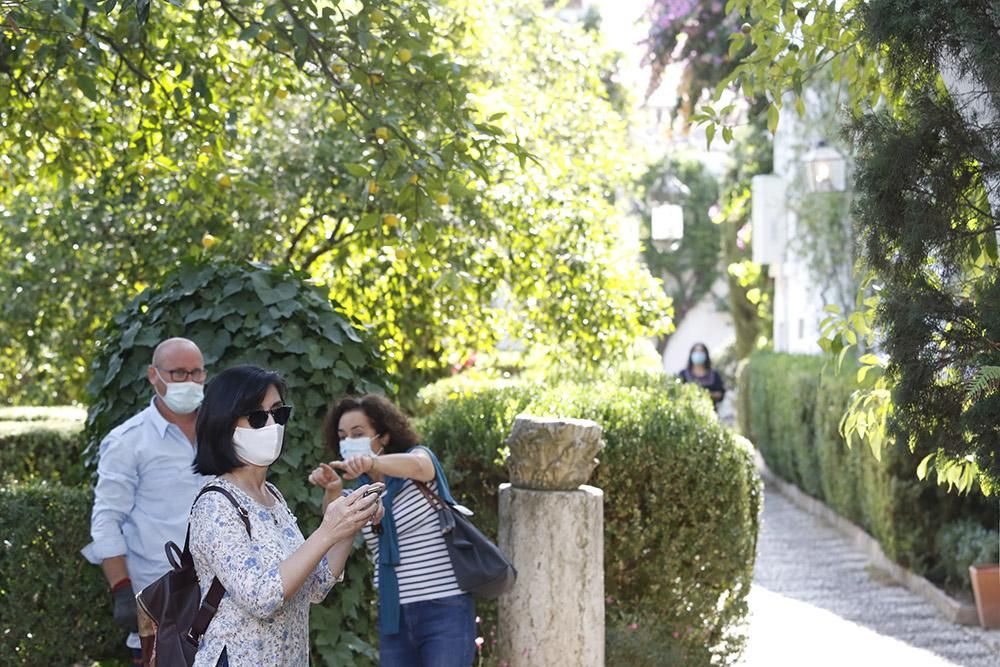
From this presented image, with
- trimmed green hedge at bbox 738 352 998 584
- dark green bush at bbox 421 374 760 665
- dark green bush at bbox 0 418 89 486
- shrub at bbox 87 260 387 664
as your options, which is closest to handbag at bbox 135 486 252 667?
shrub at bbox 87 260 387 664

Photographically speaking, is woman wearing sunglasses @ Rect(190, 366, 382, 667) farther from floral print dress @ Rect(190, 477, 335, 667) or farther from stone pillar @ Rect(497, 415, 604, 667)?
stone pillar @ Rect(497, 415, 604, 667)

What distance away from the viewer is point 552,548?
22.1 ft

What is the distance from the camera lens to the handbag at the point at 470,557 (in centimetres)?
573

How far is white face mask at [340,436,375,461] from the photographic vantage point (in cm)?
583

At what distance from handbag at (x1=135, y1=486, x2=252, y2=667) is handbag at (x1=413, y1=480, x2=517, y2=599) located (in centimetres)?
154

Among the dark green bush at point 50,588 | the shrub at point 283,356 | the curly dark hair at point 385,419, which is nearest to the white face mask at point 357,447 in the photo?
the curly dark hair at point 385,419

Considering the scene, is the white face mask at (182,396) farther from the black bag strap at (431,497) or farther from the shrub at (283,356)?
the black bag strap at (431,497)

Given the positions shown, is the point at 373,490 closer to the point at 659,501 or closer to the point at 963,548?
the point at 659,501

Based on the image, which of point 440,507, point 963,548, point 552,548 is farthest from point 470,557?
point 963,548

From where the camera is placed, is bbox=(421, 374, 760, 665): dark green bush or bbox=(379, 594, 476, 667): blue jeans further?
bbox=(421, 374, 760, 665): dark green bush

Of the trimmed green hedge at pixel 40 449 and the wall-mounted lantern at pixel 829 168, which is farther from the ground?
the wall-mounted lantern at pixel 829 168

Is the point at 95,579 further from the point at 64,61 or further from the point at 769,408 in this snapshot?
the point at 769,408

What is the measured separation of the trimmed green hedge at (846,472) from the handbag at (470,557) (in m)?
1.55

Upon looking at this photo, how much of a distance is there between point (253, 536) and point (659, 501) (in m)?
4.26
